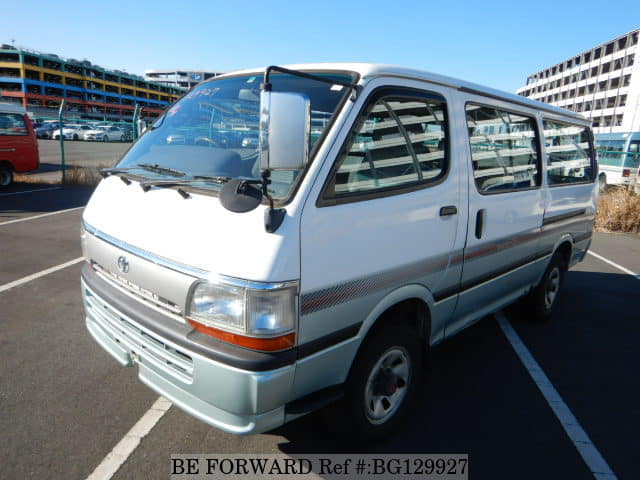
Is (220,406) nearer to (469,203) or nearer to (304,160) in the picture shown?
(304,160)

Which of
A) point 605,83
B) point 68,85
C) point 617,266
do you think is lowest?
point 617,266

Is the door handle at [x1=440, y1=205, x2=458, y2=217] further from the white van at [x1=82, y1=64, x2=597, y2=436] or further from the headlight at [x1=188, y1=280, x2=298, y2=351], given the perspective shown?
the headlight at [x1=188, y1=280, x2=298, y2=351]

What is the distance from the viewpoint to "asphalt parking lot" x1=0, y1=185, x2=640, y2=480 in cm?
253

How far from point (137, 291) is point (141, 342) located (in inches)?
10.7

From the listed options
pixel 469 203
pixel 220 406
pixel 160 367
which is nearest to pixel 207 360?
pixel 220 406

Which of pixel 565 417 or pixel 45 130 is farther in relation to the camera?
pixel 45 130

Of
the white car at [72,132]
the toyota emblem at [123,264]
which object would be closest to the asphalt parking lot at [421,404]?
the toyota emblem at [123,264]

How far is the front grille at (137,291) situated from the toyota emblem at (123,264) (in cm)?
6

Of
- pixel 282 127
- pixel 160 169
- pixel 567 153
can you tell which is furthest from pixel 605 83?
pixel 282 127

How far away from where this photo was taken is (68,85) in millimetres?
88688

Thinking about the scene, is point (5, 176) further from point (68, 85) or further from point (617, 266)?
point (68, 85)

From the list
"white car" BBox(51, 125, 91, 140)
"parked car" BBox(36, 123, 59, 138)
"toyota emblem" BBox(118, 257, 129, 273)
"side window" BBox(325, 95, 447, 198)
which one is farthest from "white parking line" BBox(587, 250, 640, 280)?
"parked car" BBox(36, 123, 59, 138)

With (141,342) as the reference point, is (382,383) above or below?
below

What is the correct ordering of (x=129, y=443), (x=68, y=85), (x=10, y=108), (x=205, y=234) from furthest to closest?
1. (x=68, y=85)
2. (x=10, y=108)
3. (x=129, y=443)
4. (x=205, y=234)
